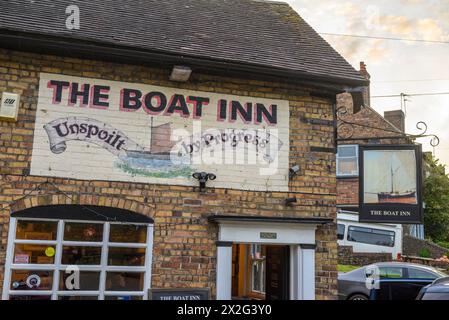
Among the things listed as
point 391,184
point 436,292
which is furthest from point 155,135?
point 436,292

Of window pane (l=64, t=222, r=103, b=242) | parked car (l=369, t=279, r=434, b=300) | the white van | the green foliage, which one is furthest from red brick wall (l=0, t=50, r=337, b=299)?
the green foliage

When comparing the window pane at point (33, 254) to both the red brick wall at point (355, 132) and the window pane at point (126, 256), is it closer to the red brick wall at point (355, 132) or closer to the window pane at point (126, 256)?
the window pane at point (126, 256)

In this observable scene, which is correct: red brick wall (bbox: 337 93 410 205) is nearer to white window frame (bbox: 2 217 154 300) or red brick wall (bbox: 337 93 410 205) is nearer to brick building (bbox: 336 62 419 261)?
brick building (bbox: 336 62 419 261)

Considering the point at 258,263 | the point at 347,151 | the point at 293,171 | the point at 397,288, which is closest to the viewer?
the point at 293,171

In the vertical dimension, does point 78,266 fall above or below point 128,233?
below

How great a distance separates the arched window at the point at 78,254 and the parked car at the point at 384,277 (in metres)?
6.59

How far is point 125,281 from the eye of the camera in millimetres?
7426

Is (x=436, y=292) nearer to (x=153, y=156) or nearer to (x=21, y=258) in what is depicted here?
(x=153, y=156)

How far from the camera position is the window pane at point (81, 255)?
7.23 metres

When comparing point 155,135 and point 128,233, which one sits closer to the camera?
point 128,233

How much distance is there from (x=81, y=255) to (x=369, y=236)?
589 inches

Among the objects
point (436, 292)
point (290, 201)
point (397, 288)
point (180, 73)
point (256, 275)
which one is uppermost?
point (180, 73)
